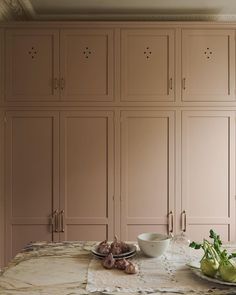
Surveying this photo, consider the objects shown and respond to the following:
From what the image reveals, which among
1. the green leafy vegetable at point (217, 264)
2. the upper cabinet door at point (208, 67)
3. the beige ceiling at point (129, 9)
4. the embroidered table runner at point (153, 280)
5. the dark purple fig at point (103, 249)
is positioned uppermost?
the beige ceiling at point (129, 9)

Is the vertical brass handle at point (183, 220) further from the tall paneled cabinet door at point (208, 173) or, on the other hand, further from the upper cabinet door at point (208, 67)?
the upper cabinet door at point (208, 67)

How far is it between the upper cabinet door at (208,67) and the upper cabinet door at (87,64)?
2.17 feet

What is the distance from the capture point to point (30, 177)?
288 cm

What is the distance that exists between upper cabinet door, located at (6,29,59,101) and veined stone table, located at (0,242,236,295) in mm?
1547

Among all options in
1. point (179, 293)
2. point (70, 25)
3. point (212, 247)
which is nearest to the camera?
point (179, 293)

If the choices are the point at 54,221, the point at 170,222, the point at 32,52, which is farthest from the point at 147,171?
the point at 32,52

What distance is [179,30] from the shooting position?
288cm

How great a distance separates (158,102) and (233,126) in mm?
667

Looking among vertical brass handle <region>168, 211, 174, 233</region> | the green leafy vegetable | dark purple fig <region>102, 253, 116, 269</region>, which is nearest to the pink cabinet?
vertical brass handle <region>168, 211, 174, 233</region>

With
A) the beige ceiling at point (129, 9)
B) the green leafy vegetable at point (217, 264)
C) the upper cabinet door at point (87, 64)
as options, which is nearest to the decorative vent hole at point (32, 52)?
the upper cabinet door at point (87, 64)

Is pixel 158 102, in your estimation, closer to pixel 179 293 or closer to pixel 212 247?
pixel 212 247

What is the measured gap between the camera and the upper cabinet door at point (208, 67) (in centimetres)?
288

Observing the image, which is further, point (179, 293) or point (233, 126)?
point (233, 126)

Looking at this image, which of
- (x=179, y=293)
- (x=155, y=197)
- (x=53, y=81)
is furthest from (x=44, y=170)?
(x=179, y=293)
